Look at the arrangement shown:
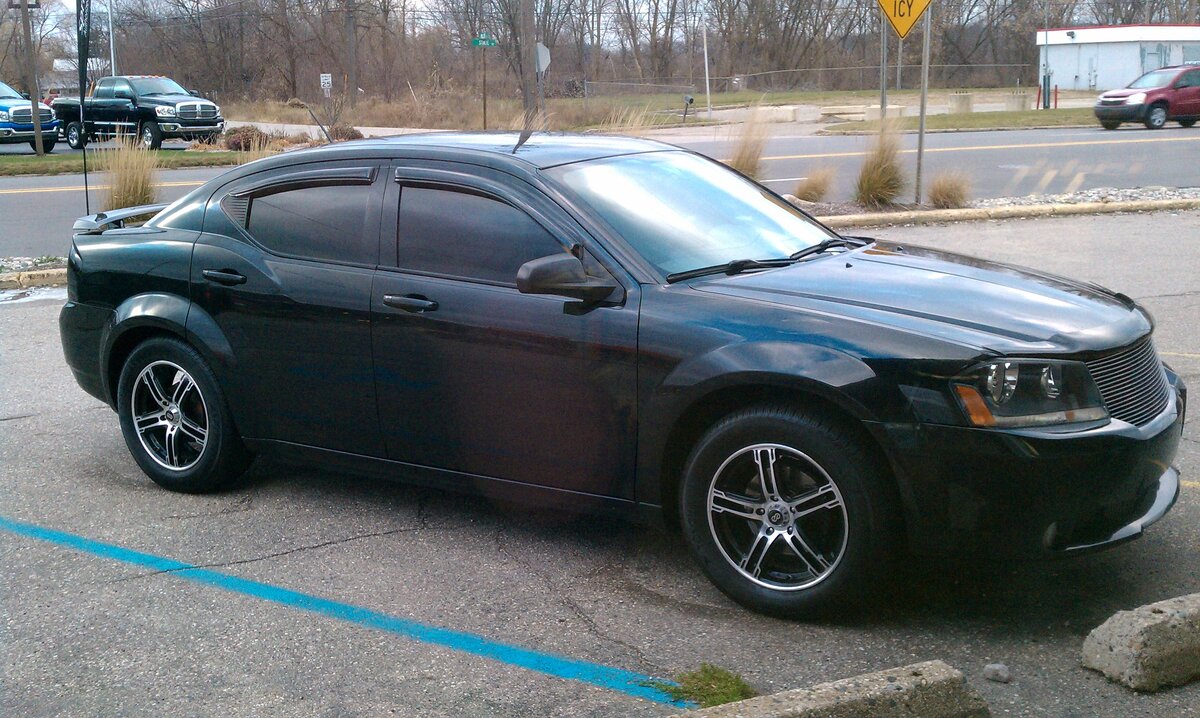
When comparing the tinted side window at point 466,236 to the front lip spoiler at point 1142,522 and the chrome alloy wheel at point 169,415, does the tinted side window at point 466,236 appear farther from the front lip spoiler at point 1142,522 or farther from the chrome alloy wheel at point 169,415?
the front lip spoiler at point 1142,522

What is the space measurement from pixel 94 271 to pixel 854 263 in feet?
11.7

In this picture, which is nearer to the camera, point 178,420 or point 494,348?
point 494,348

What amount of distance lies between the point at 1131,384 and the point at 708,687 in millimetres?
1754

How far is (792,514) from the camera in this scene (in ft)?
12.7

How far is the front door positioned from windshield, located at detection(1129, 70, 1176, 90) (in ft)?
104

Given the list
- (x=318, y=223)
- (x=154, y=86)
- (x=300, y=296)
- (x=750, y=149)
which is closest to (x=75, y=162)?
(x=154, y=86)

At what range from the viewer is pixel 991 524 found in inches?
142

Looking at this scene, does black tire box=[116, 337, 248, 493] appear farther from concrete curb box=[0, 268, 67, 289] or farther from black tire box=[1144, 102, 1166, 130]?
black tire box=[1144, 102, 1166, 130]

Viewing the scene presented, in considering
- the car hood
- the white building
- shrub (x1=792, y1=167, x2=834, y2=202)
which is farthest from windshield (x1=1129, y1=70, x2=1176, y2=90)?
the car hood

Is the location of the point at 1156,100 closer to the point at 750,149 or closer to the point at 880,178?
the point at 880,178

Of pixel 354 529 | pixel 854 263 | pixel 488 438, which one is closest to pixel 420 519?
pixel 354 529

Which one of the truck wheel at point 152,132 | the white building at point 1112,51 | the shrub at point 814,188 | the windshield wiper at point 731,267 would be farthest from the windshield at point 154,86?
the white building at point 1112,51

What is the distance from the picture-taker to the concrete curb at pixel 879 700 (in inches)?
117

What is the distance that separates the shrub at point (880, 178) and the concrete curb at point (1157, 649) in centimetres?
1207
